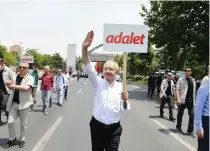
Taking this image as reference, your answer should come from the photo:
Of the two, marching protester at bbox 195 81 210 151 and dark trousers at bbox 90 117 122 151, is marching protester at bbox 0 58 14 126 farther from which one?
marching protester at bbox 195 81 210 151

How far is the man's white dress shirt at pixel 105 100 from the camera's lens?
410 centimetres

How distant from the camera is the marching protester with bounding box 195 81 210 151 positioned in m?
4.45

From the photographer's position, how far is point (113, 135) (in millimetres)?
4137

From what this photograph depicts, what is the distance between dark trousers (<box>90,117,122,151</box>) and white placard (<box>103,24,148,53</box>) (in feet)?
3.31

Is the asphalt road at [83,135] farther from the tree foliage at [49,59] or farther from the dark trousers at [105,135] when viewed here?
the tree foliage at [49,59]

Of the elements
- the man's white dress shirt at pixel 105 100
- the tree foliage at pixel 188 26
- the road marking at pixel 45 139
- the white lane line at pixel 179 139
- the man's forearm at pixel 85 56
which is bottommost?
the white lane line at pixel 179 139

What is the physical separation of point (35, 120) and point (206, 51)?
58.8 feet

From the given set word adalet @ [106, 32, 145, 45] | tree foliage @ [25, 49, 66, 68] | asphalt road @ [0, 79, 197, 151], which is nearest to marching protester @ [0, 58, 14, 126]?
asphalt road @ [0, 79, 197, 151]

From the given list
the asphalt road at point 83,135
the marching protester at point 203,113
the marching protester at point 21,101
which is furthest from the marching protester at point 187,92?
the marching protester at point 21,101

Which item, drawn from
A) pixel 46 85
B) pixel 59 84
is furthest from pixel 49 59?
pixel 46 85

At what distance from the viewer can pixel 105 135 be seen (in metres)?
4.12

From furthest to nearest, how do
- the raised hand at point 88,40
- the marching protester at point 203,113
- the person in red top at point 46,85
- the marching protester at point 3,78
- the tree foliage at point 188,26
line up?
the tree foliage at point 188,26 < the person in red top at point 46,85 < the marching protester at point 3,78 < the marching protester at point 203,113 < the raised hand at point 88,40

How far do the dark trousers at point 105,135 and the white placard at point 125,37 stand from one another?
1.01m

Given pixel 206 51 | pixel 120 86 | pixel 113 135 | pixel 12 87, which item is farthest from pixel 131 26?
pixel 206 51
